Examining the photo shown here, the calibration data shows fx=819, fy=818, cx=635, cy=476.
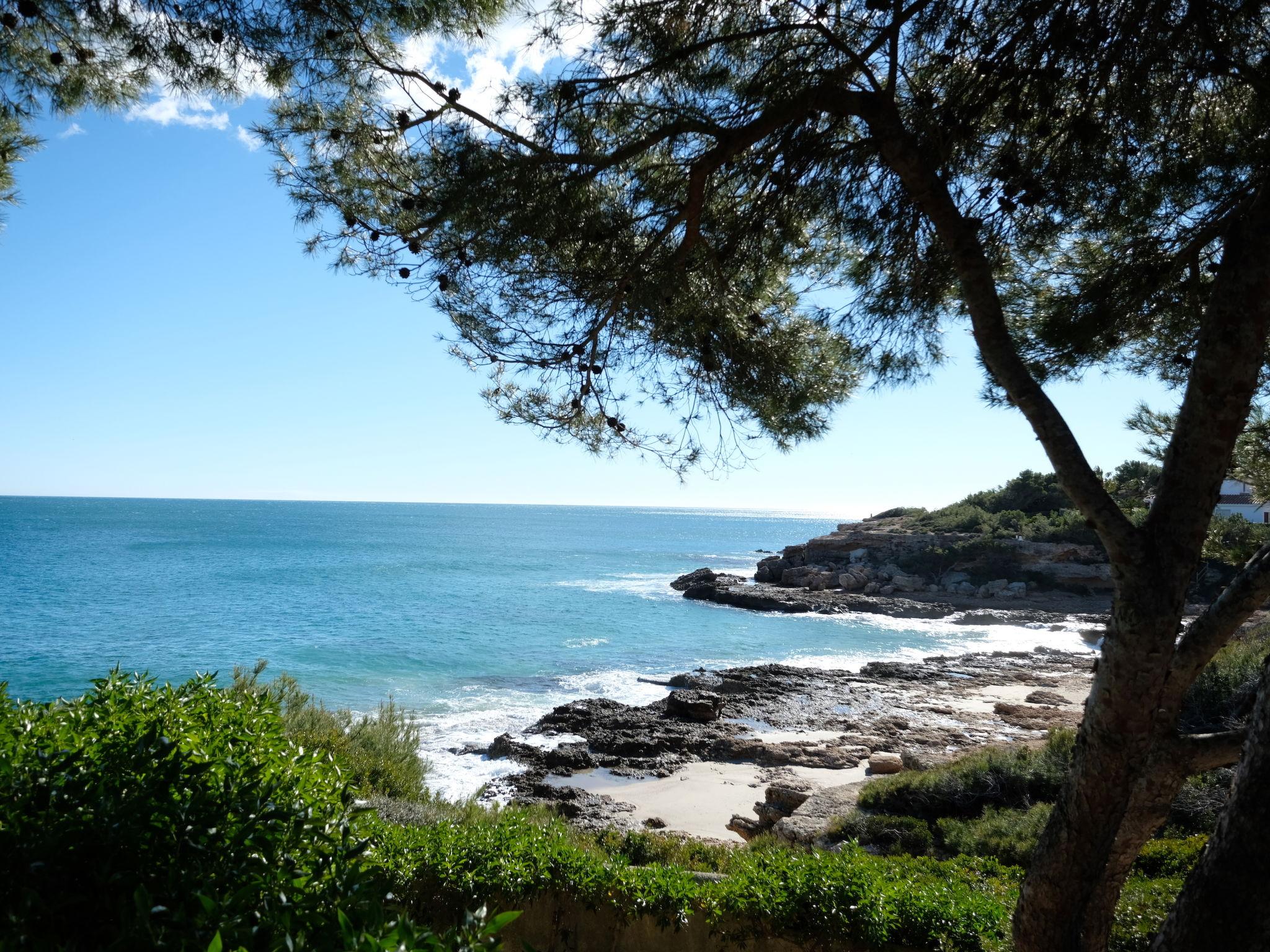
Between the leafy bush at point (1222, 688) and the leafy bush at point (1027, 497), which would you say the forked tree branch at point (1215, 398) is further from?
the leafy bush at point (1027, 497)

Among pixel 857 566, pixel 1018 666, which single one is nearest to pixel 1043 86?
pixel 1018 666

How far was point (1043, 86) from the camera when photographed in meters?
3.44

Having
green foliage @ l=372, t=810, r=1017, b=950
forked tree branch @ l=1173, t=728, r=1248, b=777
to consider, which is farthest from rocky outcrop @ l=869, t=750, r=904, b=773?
forked tree branch @ l=1173, t=728, r=1248, b=777

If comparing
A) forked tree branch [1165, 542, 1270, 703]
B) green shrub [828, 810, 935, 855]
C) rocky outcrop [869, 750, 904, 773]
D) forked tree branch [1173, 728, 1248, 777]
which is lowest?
rocky outcrop [869, 750, 904, 773]

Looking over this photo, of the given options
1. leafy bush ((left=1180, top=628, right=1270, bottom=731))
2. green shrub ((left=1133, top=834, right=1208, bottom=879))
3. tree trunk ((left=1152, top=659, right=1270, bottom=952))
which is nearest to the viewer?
tree trunk ((left=1152, top=659, right=1270, bottom=952))

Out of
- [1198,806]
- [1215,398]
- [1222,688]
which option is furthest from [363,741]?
[1222,688]

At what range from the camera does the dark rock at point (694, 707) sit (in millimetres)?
17844

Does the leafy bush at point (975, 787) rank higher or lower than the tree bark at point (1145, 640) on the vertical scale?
lower

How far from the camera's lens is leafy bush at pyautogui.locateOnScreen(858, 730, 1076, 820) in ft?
30.3

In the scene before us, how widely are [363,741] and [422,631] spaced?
71.1 feet

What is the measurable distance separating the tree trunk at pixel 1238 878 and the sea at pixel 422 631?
11912mm

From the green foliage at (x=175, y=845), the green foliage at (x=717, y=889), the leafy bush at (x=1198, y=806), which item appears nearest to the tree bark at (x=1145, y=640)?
the green foliage at (x=717, y=889)

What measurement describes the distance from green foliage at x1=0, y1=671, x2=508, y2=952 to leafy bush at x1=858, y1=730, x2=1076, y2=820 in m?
8.41

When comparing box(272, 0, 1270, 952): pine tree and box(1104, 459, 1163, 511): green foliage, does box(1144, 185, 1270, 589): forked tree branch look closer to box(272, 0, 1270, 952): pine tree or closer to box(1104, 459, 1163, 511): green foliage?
box(272, 0, 1270, 952): pine tree
